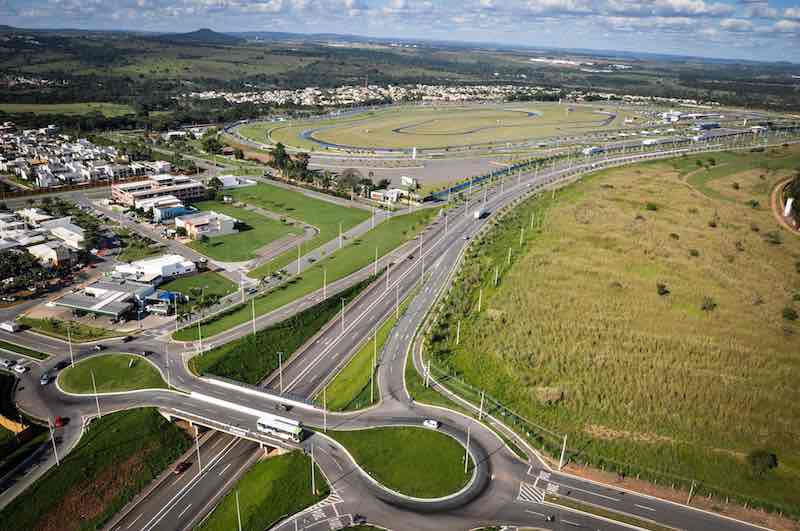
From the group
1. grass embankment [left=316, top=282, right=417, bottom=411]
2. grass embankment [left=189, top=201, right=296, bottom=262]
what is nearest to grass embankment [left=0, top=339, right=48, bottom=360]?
grass embankment [left=189, top=201, right=296, bottom=262]

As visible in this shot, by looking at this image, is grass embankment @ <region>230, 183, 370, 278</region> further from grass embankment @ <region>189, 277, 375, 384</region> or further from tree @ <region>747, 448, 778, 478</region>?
tree @ <region>747, 448, 778, 478</region>

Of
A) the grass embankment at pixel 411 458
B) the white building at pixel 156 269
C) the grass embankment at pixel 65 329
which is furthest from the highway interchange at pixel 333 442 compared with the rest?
the white building at pixel 156 269

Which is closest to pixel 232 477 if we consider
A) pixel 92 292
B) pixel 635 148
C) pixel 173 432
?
pixel 173 432

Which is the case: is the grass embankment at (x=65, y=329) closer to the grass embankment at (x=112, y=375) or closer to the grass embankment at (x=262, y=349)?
the grass embankment at (x=112, y=375)

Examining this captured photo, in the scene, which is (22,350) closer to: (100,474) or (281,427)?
(100,474)

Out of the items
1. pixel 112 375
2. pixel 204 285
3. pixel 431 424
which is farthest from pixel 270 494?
pixel 204 285

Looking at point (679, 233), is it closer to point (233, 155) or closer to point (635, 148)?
point (635, 148)
